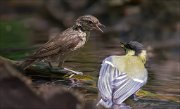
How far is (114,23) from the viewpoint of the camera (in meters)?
13.7

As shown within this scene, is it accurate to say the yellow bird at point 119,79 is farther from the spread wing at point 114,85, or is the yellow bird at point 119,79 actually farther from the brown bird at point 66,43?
the brown bird at point 66,43

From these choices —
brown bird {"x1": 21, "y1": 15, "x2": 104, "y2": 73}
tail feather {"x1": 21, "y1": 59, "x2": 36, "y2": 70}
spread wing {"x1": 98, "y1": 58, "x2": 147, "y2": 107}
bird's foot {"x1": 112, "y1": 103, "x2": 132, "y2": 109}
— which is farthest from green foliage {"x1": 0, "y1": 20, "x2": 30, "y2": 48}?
bird's foot {"x1": 112, "y1": 103, "x2": 132, "y2": 109}

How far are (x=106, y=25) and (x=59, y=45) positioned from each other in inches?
283

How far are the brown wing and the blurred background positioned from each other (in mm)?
1096

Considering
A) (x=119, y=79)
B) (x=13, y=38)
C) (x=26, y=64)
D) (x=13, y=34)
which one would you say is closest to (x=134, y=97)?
(x=119, y=79)

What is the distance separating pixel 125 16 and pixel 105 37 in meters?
1.65

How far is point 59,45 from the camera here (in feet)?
21.6

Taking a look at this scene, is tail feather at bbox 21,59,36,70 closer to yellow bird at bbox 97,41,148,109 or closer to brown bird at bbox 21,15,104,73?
brown bird at bbox 21,15,104,73

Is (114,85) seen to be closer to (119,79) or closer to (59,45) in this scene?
(119,79)

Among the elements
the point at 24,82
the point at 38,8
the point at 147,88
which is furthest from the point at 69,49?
the point at 38,8

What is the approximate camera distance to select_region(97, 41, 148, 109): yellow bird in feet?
16.9

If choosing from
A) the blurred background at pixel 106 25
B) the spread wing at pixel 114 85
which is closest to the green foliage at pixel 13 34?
the blurred background at pixel 106 25

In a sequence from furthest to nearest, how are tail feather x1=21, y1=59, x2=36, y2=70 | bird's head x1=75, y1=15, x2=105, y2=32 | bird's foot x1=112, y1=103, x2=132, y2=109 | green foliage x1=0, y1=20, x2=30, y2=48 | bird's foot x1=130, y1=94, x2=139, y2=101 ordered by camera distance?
1. green foliage x1=0, y1=20, x2=30, y2=48
2. bird's head x1=75, y1=15, x2=105, y2=32
3. tail feather x1=21, y1=59, x2=36, y2=70
4. bird's foot x1=130, y1=94, x2=139, y2=101
5. bird's foot x1=112, y1=103, x2=132, y2=109

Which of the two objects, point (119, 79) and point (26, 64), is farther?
point (26, 64)
